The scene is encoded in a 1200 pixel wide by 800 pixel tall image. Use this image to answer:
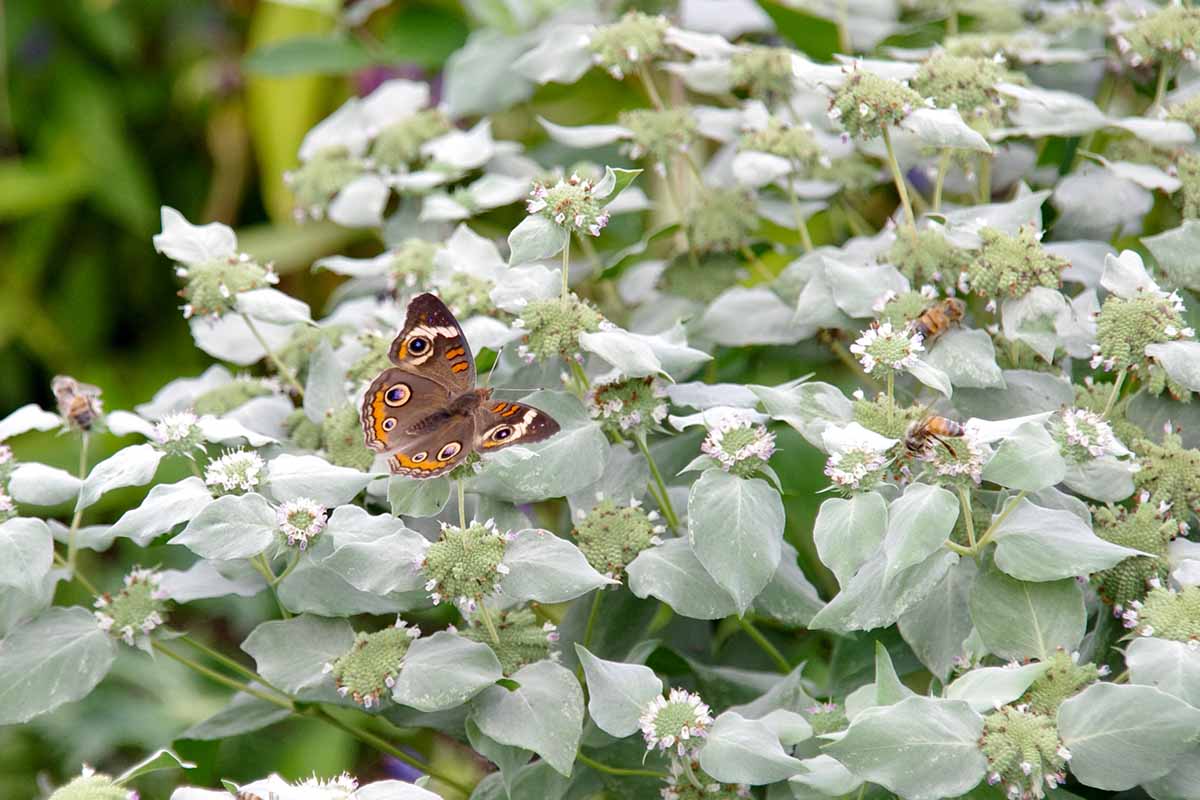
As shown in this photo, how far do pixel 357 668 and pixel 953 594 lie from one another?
0.33 metres

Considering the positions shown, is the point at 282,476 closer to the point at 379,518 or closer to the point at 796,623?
the point at 379,518

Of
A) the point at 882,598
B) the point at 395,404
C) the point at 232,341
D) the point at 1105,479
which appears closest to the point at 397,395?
the point at 395,404

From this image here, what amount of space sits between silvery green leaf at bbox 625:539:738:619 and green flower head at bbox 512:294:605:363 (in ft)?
0.42

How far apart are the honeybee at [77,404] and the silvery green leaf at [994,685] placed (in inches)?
22.2

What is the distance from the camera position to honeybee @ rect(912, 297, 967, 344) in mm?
711

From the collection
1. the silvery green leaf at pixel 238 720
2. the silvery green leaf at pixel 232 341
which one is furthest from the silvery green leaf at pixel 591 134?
the silvery green leaf at pixel 238 720

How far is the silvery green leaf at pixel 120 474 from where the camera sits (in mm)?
670

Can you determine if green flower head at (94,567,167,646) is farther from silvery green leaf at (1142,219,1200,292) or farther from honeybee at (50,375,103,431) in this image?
silvery green leaf at (1142,219,1200,292)

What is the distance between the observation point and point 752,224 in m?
0.92

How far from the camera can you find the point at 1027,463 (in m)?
0.58

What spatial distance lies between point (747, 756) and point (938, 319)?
0.29 m

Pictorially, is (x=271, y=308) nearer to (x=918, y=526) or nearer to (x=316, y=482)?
(x=316, y=482)

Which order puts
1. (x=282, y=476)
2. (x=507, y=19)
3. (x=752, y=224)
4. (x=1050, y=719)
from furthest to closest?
(x=507, y=19) → (x=752, y=224) → (x=282, y=476) → (x=1050, y=719)

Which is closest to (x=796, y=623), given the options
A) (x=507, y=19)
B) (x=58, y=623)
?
(x=58, y=623)
